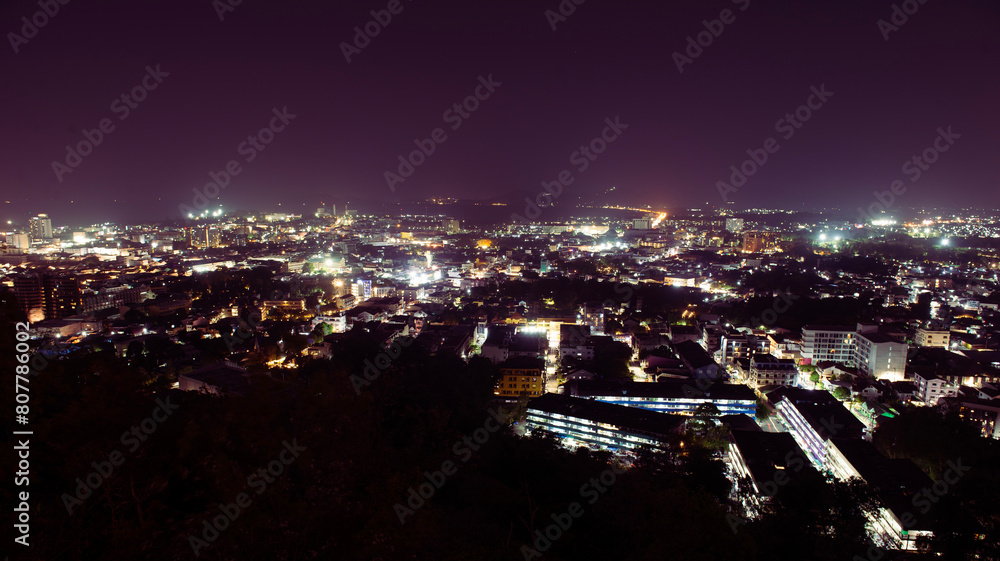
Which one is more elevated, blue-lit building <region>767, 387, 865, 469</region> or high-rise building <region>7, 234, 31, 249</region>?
high-rise building <region>7, 234, 31, 249</region>

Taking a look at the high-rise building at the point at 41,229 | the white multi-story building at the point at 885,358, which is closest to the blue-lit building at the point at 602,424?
the white multi-story building at the point at 885,358

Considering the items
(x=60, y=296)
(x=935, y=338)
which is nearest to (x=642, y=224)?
(x=935, y=338)

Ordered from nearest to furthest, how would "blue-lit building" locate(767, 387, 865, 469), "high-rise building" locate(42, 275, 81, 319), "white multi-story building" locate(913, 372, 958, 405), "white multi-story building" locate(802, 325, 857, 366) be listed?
"blue-lit building" locate(767, 387, 865, 469), "white multi-story building" locate(913, 372, 958, 405), "white multi-story building" locate(802, 325, 857, 366), "high-rise building" locate(42, 275, 81, 319)

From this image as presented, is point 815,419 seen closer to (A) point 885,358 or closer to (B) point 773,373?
(B) point 773,373

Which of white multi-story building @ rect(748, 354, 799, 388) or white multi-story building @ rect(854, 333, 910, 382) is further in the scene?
white multi-story building @ rect(854, 333, 910, 382)

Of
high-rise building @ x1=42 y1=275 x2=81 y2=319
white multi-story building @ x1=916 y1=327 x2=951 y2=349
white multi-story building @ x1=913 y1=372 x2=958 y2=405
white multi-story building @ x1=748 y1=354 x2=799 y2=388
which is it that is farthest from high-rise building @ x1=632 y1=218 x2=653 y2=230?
high-rise building @ x1=42 y1=275 x2=81 y2=319

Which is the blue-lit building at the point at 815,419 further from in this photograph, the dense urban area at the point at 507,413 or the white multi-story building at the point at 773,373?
the white multi-story building at the point at 773,373

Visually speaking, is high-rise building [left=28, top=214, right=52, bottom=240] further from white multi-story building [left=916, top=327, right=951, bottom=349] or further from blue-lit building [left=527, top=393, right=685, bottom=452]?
white multi-story building [left=916, top=327, right=951, bottom=349]
